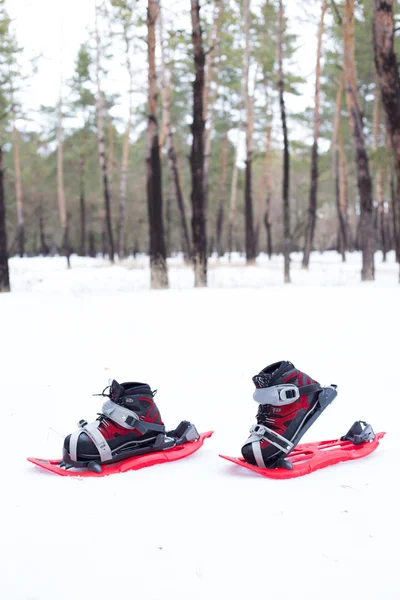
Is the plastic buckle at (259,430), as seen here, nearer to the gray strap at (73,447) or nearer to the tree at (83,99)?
the gray strap at (73,447)

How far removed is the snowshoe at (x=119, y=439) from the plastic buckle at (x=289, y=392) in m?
0.72

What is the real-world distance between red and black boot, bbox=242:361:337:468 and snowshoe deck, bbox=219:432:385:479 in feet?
0.20

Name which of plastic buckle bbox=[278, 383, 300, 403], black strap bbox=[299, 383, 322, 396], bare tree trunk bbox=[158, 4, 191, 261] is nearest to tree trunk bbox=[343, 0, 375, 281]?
bare tree trunk bbox=[158, 4, 191, 261]

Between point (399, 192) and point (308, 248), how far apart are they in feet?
47.1

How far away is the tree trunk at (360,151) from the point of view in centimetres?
1334

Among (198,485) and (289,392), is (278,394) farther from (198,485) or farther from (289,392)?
(198,485)

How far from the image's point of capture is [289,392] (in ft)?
10.1

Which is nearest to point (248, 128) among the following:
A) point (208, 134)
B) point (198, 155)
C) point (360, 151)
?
point (208, 134)

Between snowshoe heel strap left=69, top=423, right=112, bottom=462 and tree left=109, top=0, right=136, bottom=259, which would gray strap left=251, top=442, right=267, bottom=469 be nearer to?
snowshoe heel strap left=69, top=423, right=112, bottom=462

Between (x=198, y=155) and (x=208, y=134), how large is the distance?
11329 millimetres

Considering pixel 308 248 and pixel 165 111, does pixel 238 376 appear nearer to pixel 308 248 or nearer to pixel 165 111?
pixel 165 111

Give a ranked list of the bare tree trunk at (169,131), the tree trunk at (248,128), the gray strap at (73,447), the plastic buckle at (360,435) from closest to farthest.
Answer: the gray strap at (73,447), the plastic buckle at (360,435), the bare tree trunk at (169,131), the tree trunk at (248,128)

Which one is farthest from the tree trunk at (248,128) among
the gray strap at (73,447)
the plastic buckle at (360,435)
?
the gray strap at (73,447)

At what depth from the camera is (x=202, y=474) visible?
308 centimetres
